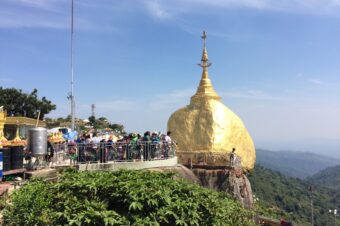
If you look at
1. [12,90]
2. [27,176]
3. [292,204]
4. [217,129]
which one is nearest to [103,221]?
[27,176]

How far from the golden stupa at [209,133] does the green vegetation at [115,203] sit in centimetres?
1733

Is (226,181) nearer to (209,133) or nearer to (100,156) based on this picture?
(209,133)

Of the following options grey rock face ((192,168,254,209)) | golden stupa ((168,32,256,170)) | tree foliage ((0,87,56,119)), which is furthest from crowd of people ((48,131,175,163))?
tree foliage ((0,87,56,119))

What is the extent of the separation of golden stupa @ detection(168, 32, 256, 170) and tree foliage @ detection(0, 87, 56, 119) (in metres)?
24.5

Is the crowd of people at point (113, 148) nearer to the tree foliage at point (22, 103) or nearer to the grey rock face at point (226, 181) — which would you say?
the grey rock face at point (226, 181)

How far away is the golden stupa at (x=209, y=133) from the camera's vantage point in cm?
2680

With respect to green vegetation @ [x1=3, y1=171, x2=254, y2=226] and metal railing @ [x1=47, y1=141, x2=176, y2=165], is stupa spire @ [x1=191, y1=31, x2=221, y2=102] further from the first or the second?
green vegetation @ [x1=3, y1=171, x2=254, y2=226]

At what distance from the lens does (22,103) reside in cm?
4834

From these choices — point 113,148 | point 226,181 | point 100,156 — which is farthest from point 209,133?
point 100,156

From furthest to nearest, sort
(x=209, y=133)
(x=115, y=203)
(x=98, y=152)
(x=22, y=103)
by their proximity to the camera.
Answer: (x=22, y=103)
(x=209, y=133)
(x=98, y=152)
(x=115, y=203)

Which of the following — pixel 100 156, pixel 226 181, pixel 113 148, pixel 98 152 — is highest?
pixel 113 148

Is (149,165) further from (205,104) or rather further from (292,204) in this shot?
(292,204)

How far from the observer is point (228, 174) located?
25.3 meters

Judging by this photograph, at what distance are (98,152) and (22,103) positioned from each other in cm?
3436
